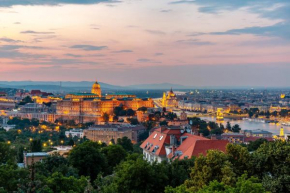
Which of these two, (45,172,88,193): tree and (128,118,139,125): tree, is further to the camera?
(128,118,139,125): tree

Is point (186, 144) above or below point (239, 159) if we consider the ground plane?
below

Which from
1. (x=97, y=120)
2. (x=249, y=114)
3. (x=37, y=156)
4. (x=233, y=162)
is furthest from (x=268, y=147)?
(x=249, y=114)

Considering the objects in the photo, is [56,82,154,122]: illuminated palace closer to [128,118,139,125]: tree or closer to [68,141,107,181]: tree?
[128,118,139,125]: tree

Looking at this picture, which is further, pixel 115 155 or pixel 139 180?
pixel 115 155

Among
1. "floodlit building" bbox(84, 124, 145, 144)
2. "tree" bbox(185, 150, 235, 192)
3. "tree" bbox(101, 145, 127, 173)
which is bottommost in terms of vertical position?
"floodlit building" bbox(84, 124, 145, 144)

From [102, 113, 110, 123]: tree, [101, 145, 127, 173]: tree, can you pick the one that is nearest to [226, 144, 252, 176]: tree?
[101, 145, 127, 173]: tree

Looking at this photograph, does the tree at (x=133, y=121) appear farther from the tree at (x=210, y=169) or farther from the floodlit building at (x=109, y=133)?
the tree at (x=210, y=169)

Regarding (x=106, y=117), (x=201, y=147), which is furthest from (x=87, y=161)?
(x=106, y=117)

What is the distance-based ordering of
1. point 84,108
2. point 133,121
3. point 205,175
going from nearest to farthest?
1. point 205,175
2. point 133,121
3. point 84,108

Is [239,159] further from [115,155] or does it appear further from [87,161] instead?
[115,155]

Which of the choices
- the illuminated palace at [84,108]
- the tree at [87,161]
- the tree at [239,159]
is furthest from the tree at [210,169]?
the illuminated palace at [84,108]
